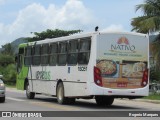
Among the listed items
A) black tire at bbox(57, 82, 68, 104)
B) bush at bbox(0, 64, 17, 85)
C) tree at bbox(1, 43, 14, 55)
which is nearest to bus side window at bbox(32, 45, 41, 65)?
black tire at bbox(57, 82, 68, 104)

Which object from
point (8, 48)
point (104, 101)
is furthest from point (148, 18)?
point (8, 48)

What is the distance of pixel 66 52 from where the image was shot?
22.6 m

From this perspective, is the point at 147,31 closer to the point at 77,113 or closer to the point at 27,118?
the point at 77,113

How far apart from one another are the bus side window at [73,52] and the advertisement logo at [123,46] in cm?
192

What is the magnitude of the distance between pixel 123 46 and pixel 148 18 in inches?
689

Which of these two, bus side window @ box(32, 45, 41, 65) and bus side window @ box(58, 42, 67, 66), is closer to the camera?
→ bus side window @ box(58, 42, 67, 66)

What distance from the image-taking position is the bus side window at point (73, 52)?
2166 centimetres

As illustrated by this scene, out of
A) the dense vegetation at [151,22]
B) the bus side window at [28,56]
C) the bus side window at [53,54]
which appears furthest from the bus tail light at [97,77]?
the dense vegetation at [151,22]

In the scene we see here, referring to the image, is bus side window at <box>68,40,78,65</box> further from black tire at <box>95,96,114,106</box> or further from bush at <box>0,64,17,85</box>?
bush at <box>0,64,17,85</box>

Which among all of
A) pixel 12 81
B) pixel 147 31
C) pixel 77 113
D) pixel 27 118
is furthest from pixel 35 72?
pixel 12 81

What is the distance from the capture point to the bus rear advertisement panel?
20375mm

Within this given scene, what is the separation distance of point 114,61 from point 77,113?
3.73 metres

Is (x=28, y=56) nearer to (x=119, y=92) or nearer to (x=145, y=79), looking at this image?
(x=119, y=92)

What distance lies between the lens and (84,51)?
2094 centimetres
